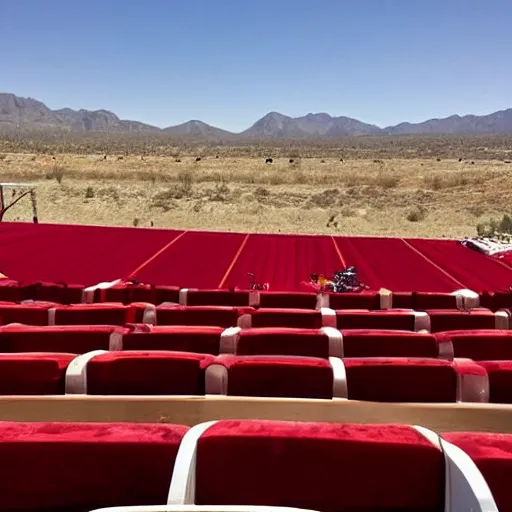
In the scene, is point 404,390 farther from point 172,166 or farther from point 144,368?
point 172,166

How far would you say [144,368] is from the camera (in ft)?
10.3

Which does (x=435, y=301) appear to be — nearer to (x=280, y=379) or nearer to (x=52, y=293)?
(x=280, y=379)

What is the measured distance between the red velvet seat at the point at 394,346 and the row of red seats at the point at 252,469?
61.3 inches

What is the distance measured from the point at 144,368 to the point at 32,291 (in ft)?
10.6

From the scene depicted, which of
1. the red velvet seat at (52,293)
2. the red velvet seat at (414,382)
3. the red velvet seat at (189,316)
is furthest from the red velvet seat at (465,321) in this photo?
the red velvet seat at (52,293)

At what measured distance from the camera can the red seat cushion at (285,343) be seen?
3703 mm

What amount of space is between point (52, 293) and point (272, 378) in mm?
3525

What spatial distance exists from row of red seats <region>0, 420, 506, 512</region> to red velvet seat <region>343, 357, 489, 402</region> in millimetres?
893

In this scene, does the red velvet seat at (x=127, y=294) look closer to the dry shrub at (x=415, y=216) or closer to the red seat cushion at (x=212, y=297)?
the red seat cushion at (x=212, y=297)

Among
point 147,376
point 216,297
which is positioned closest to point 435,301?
point 216,297

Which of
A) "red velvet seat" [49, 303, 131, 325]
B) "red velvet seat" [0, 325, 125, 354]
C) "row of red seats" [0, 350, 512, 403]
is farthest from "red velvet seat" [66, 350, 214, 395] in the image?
"red velvet seat" [49, 303, 131, 325]

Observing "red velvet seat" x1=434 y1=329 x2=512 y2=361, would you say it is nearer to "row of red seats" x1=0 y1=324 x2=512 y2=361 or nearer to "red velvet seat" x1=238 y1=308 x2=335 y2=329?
"row of red seats" x1=0 y1=324 x2=512 y2=361

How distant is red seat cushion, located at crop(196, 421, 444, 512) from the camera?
2.14m

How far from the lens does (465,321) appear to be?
4809 millimetres
